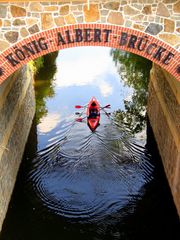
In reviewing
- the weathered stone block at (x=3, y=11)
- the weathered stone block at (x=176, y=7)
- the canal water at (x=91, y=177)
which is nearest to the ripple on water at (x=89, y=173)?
the canal water at (x=91, y=177)

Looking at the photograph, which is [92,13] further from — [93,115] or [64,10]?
[93,115]

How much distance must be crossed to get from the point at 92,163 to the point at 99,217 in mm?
3822

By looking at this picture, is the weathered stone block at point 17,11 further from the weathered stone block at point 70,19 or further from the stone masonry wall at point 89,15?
the weathered stone block at point 70,19

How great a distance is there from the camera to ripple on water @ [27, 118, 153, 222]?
14336 millimetres

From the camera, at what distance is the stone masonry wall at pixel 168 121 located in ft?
47.2

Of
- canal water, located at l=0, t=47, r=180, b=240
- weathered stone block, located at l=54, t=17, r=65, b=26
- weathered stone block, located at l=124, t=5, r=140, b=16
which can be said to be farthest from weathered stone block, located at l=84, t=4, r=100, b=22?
canal water, located at l=0, t=47, r=180, b=240

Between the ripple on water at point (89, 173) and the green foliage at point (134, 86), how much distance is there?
161cm

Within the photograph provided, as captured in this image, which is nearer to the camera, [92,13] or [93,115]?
[92,13]

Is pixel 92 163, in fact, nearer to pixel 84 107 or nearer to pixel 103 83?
pixel 84 107

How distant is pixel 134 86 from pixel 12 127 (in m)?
13.6

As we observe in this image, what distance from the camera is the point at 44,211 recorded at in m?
14.1

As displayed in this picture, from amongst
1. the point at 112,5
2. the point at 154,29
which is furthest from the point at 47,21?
the point at 154,29

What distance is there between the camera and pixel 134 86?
1070 inches

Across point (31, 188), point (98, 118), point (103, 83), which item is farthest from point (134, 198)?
point (103, 83)
